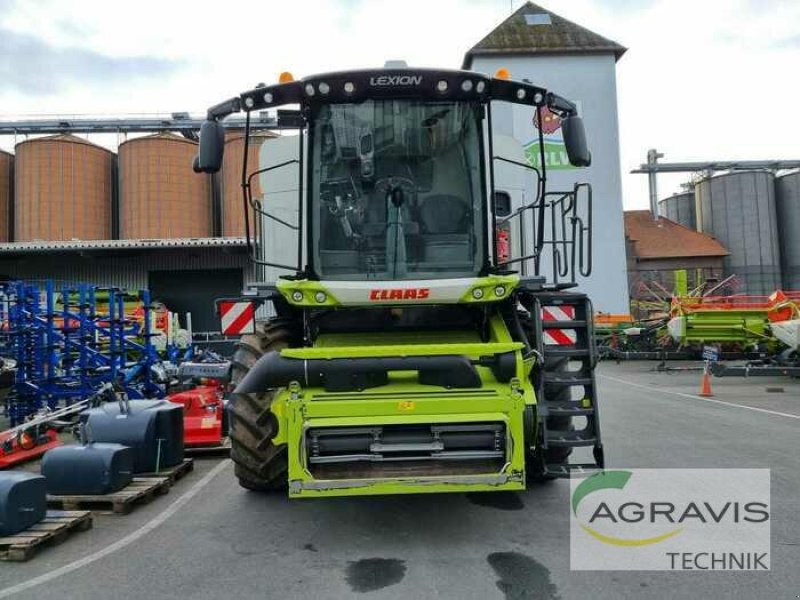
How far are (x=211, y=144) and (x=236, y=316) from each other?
4.65ft

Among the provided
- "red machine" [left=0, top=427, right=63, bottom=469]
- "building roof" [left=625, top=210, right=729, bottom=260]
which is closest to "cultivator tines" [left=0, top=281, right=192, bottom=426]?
"red machine" [left=0, top=427, right=63, bottom=469]

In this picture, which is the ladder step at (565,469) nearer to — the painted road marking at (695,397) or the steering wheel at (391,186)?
the steering wheel at (391,186)

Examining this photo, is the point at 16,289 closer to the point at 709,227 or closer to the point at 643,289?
the point at 643,289

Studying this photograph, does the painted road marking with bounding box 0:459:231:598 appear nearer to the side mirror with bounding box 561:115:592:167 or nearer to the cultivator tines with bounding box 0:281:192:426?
the side mirror with bounding box 561:115:592:167

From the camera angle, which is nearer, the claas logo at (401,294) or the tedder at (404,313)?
the tedder at (404,313)

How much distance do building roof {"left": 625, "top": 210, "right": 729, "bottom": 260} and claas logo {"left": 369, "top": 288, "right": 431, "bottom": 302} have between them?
120ft

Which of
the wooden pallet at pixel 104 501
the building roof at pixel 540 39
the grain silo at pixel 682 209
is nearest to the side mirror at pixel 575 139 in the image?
the wooden pallet at pixel 104 501

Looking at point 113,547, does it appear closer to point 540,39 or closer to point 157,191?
point 157,191

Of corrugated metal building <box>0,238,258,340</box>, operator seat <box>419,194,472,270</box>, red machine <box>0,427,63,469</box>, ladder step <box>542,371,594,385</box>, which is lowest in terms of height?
red machine <box>0,427,63,469</box>

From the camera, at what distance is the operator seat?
483cm

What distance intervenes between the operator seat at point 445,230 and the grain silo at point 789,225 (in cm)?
3906

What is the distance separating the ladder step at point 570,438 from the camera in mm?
4348

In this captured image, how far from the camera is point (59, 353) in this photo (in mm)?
11109

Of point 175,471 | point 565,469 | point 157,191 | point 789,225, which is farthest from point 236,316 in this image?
point 789,225
